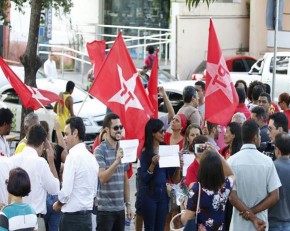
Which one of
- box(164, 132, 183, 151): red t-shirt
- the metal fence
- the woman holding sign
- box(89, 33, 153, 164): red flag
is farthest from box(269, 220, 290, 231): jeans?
the metal fence

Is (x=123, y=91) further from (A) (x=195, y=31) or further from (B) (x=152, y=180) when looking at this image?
(A) (x=195, y=31)

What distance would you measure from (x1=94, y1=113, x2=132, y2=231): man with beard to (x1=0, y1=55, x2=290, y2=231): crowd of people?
1cm

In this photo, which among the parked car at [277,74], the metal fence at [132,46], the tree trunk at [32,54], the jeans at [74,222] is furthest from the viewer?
the metal fence at [132,46]

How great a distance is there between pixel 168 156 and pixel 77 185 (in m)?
1.65

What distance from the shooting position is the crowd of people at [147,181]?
859 centimetres

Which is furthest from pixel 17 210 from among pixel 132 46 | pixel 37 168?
pixel 132 46

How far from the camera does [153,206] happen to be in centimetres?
1127

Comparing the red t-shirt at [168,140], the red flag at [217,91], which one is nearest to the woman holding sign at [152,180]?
the red t-shirt at [168,140]

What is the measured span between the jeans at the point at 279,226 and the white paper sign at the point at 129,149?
177 centimetres

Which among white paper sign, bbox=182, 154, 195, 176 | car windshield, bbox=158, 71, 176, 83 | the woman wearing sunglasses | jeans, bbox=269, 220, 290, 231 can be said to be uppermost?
the woman wearing sunglasses

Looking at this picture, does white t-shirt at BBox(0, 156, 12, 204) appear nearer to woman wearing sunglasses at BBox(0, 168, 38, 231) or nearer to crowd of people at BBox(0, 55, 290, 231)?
crowd of people at BBox(0, 55, 290, 231)

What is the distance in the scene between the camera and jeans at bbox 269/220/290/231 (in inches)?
368

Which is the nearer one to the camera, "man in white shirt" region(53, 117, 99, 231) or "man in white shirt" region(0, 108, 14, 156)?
"man in white shirt" region(53, 117, 99, 231)

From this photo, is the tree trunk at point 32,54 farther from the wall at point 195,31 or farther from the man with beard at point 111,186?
the wall at point 195,31
